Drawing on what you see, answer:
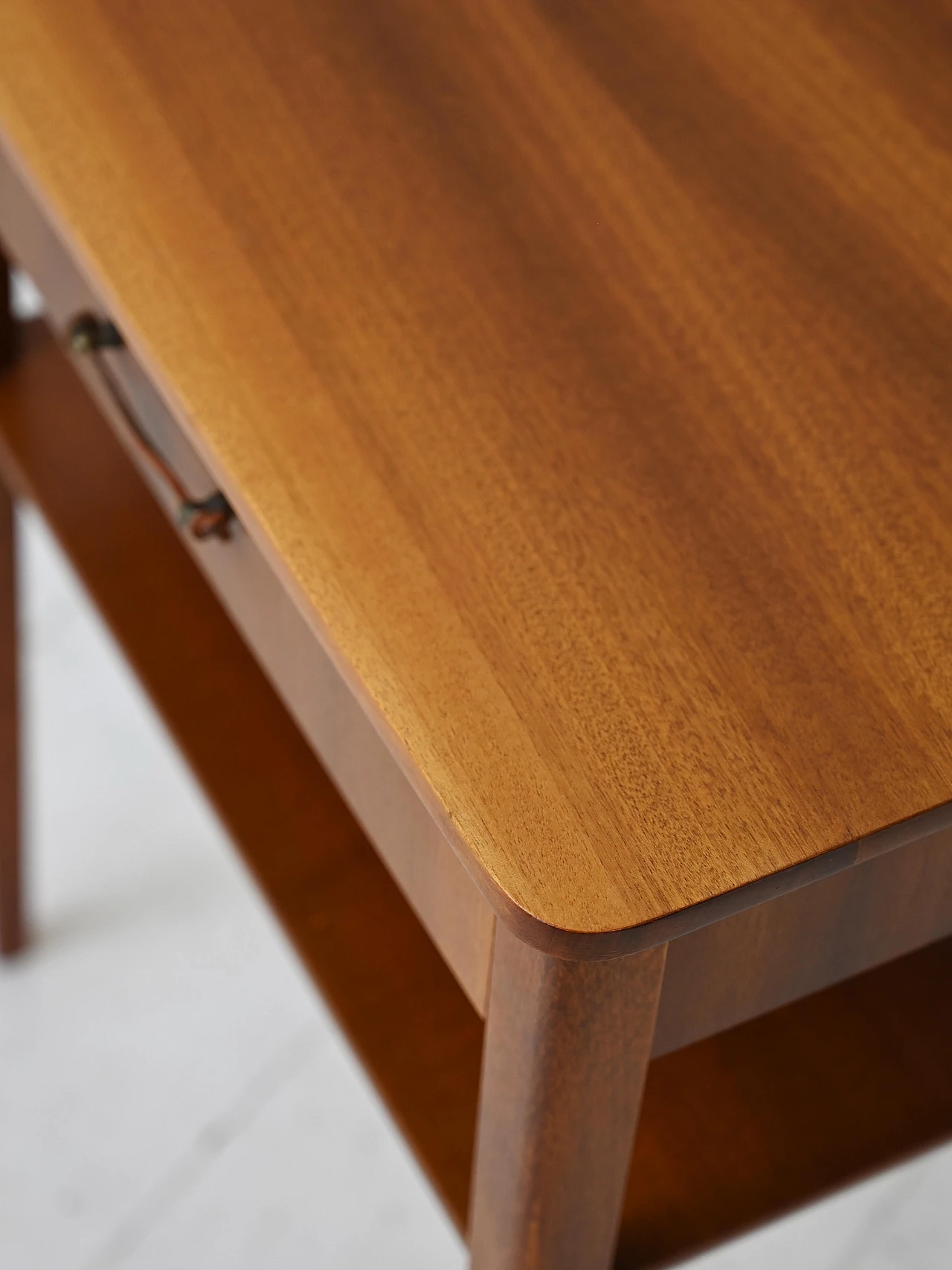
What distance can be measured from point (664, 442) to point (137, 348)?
18cm

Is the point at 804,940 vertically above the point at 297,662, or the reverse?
the point at 297,662

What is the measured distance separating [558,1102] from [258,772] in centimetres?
32

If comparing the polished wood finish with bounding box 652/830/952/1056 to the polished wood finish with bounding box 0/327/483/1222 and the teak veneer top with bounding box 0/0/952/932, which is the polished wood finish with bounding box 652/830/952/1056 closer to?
the teak veneer top with bounding box 0/0/952/932

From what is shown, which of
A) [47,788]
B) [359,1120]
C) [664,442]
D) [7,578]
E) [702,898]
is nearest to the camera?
[702,898]

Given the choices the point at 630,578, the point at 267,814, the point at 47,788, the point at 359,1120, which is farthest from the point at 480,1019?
the point at 47,788

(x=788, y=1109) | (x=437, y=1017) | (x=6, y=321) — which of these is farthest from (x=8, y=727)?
(x=788, y=1109)

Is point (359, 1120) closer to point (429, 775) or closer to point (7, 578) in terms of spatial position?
point (7, 578)

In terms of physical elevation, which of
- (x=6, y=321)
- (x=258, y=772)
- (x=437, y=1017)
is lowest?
(x=437, y=1017)

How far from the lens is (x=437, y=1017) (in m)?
0.69

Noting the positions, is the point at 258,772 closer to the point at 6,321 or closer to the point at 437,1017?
the point at 437,1017

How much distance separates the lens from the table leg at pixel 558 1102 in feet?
1.49

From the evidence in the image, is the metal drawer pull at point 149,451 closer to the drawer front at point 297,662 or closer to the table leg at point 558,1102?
the drawer front at point 297,662

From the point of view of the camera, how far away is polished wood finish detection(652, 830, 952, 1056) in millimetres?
486

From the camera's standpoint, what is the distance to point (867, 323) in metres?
0.55
